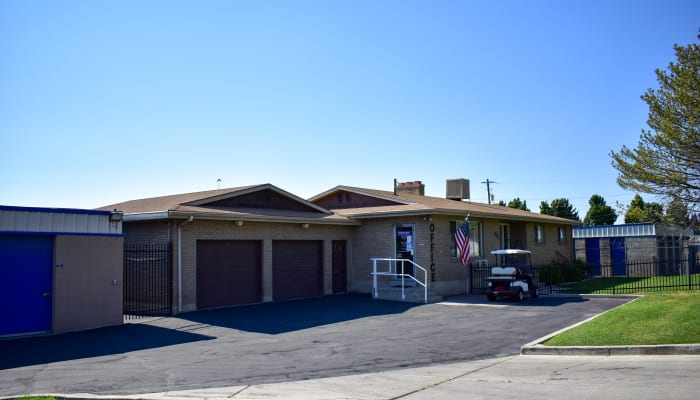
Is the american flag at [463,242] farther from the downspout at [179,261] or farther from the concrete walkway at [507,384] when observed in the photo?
the concrete walkway at [507,384]

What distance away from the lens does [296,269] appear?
2298cm

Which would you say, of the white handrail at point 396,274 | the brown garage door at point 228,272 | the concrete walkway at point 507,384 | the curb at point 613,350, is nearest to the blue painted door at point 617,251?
the white handrail at point 396,274

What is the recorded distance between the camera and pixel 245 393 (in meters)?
8.57

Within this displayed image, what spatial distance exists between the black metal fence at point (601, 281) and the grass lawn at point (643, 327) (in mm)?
5861

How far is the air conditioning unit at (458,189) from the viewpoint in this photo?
32312mm

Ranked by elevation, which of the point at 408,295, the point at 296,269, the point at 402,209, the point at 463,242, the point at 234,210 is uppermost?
the point at 402,209

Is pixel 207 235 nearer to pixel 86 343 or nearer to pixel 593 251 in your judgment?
pixel 86 343

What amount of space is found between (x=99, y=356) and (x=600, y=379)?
926 centimetres

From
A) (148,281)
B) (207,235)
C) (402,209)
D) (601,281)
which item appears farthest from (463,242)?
(148,281)

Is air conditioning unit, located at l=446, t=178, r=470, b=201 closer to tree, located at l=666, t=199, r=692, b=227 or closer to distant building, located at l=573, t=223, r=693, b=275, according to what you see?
distant building, located at l=573, t=223, r=693, b=275

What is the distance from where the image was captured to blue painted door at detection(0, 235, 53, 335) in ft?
46.5

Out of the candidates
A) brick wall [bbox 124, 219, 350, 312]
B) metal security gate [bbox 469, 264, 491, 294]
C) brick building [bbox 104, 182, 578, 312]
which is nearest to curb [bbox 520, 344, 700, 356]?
brick building [bbox 104, 182, 578, 312]

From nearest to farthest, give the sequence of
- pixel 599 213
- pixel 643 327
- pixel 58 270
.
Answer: pixel 643 327 → pixel 58 270 → pixel 599 213

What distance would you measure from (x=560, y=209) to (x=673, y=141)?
4937 centimetres
